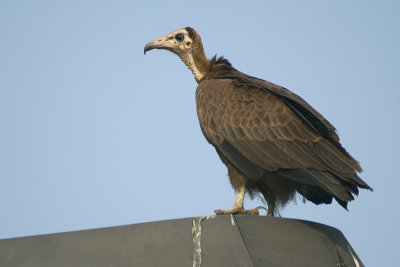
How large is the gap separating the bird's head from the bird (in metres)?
0.88

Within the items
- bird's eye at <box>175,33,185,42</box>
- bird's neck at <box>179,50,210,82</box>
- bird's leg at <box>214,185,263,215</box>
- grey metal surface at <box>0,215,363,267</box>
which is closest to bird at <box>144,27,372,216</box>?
bird's leg at <box>214,185,263,215</box>

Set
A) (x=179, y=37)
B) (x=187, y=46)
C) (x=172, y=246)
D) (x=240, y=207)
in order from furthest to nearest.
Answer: (x=179, y=37)
(x=187, y=46)
(x=240, y=207)
(x=172, y=246)

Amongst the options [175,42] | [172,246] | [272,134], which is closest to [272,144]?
[272,134]

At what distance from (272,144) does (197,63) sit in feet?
6.80

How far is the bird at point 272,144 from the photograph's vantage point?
5.05 meters

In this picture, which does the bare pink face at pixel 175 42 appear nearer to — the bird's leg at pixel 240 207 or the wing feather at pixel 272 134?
the wing feather at pixel 272 134

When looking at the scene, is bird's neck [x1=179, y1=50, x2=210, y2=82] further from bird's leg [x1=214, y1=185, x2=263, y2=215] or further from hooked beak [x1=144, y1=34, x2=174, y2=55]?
bird's leg [x1=214, y1=185, x2=263, y2=215]

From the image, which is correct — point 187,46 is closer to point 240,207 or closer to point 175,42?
point 175,42

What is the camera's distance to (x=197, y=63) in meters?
7.04

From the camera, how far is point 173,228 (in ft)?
12.7

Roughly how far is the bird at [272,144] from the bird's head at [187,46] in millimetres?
880

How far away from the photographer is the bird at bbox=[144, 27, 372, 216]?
5.05 metres

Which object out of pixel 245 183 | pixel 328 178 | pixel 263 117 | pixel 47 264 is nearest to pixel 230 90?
pixel 263 117

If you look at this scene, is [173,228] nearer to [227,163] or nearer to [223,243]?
[223,243]
